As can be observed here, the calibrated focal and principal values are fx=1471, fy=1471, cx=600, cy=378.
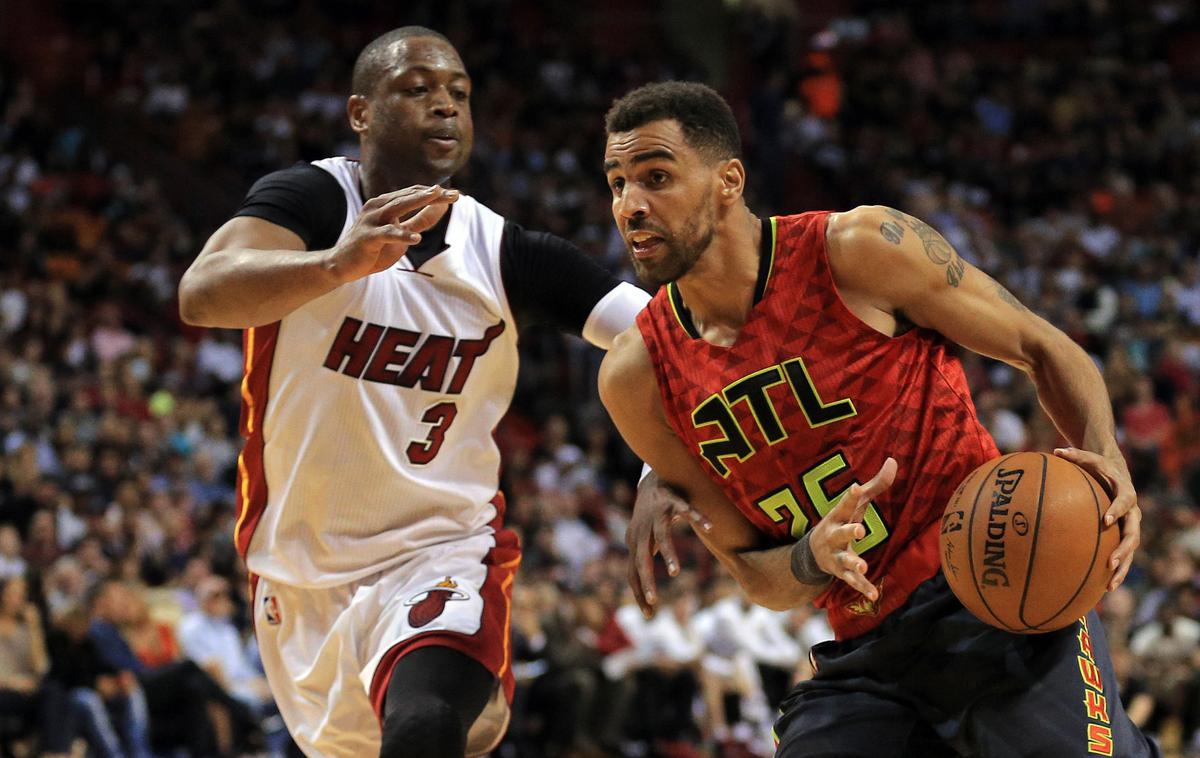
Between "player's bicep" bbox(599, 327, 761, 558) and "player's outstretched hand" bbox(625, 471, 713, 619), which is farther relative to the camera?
"player's bicep" bbox(599, 327, 761, 558)

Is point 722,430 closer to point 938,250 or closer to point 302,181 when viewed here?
point 938,250

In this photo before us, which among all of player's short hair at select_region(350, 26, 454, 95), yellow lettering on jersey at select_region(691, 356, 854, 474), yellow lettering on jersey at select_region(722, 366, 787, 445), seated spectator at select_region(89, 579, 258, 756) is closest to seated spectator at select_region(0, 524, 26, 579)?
seated spectator at select_region(89, 579, 258, 756)

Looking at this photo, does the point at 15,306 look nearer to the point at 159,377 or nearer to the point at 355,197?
the point at 159,377

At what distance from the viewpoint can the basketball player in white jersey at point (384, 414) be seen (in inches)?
175

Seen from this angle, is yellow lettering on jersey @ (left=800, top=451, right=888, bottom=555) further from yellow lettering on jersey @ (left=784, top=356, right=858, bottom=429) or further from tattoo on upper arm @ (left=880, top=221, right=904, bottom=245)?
tattoo on upper arm @ (left=880, top=221, right=904, bottom=245)

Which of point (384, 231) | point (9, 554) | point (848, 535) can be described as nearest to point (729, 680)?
point (9, 554)

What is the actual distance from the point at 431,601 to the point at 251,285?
1.08 m

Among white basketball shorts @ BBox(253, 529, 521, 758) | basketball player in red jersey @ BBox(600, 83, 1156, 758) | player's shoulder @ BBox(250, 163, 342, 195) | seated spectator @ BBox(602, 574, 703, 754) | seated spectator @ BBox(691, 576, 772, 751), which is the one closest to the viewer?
basketball player in red jersey @ BBox(600, 83, 1156, 758)

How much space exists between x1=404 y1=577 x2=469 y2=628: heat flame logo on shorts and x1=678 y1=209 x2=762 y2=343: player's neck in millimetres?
1098

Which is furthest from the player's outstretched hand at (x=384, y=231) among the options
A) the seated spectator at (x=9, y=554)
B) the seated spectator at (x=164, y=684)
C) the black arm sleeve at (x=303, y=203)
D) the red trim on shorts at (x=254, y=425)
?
the seated spectator at (x=9, y=554)

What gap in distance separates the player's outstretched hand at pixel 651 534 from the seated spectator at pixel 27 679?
6172 millimetres

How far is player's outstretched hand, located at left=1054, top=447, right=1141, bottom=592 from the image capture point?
3.47 metres

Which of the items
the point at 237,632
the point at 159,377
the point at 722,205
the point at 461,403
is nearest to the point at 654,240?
the point at 722,205

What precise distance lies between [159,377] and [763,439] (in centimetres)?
1131
